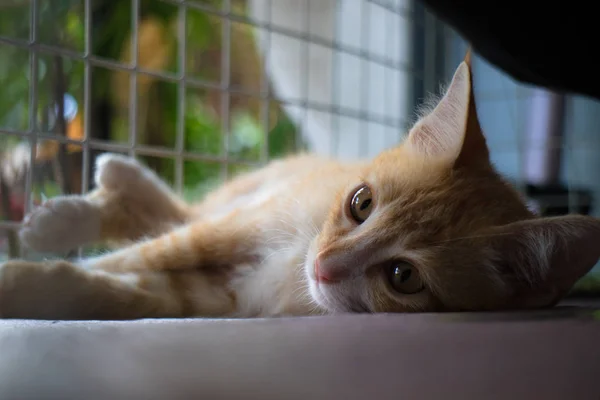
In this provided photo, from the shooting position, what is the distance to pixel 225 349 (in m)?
0.47

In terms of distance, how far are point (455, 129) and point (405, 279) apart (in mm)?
319

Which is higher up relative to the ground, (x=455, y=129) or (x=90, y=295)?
(x=455, y=129)

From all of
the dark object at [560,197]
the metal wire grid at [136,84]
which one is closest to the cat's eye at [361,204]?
the metal wire grid at [136,84]

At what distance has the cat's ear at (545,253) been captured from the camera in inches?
32.3

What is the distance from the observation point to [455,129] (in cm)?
103

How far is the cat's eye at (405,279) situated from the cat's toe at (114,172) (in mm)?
805

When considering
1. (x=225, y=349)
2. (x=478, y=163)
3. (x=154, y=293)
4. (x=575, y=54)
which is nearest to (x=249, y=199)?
(x=154, y=293)

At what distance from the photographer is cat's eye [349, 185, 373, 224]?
978mm

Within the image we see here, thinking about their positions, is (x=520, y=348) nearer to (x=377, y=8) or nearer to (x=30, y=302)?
(x=30, y=302)

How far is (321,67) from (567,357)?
1.57 m

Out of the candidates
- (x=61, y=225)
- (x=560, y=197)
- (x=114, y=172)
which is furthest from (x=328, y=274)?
(x=560, y=197)

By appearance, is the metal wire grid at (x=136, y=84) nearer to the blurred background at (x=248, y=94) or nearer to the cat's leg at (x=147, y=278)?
the blurred background at (x=248, y=94)

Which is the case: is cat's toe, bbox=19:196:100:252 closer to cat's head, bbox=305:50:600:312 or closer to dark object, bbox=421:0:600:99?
cat's head, bbox=305:50:600:312

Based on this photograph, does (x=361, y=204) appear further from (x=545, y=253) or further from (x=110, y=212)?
(x=110, y=212)
